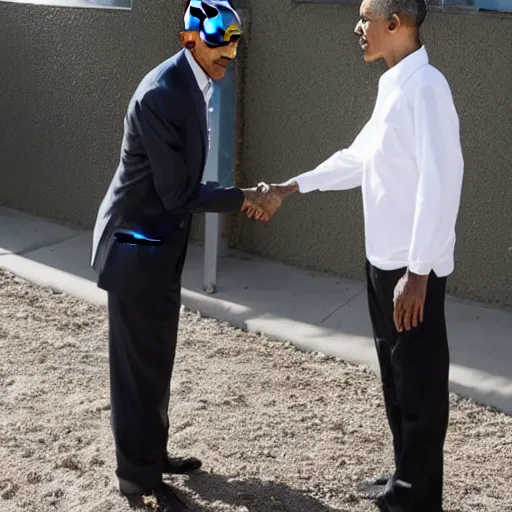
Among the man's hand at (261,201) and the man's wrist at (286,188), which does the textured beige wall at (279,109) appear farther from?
the man's hand at (261,201)

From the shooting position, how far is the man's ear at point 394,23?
3.26 metres

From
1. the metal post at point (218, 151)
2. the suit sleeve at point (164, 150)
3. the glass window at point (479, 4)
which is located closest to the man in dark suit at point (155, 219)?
the suit sleeve at point (164, 150)

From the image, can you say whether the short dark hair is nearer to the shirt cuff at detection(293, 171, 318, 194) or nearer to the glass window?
the shirt cuff at detection(293, 171, 318, 194)

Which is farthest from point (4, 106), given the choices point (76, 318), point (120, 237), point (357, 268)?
point (120, 237)

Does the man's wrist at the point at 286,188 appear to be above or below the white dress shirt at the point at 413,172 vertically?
below

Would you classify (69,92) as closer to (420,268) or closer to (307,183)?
(307,183)

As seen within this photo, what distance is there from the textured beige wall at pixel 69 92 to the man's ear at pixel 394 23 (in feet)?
11.6

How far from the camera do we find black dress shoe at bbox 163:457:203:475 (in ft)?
13.4

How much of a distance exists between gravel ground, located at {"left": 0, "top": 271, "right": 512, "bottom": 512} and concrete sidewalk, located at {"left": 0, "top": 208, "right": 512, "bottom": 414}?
0.11 meters

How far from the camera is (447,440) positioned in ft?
14.8

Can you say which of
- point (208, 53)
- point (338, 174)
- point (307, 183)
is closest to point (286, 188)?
point (307, 183)

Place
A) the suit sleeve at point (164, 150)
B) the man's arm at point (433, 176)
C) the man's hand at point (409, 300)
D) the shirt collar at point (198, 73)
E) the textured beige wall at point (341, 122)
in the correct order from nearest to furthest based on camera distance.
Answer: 1. the man's arm at point (433, 176)
2. the man's hand at point (409, 300)
3. the suit sleeve at point (164, 150)
4. the shirt collar at point (198, 73)
5. the textured beige wall at point (341, 122)

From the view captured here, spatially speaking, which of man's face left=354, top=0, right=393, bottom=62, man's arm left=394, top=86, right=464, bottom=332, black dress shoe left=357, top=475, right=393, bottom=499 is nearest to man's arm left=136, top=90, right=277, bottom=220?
man's face left=354, top=0, right=393, bottom=62

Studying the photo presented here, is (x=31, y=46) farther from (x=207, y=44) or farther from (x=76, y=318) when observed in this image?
(x=207, y=44)
